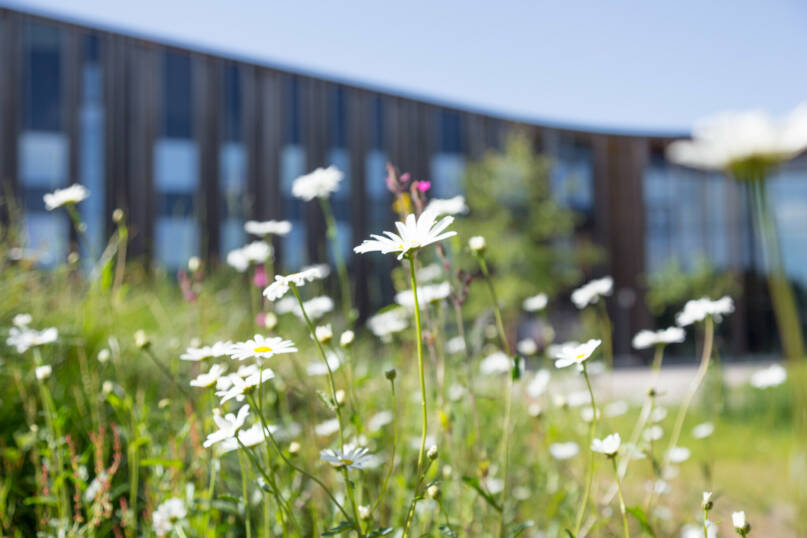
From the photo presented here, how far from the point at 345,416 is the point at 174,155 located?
12.7 meters

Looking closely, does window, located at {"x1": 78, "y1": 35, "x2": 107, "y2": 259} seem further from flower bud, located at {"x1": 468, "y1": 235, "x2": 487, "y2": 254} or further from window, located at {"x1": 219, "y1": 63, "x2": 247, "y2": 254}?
flower bud, located at {"x1": 468, "y1": 235, "x2": 487, "y2": 254}

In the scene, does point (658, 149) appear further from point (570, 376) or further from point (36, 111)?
point (570, 376)

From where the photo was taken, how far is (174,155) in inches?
531

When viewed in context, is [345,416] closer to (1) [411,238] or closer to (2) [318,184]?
(2) [318,184]

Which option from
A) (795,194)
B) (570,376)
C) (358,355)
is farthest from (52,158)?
(795,194)

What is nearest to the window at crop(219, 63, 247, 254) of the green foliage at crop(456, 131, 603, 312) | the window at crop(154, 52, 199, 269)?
the window at crop(154, 52, 199, 269)

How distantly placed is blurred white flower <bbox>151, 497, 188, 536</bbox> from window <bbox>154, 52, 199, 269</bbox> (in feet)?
40.1

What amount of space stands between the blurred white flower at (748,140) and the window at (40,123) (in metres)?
13.2

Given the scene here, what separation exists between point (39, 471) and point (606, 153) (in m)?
19.2

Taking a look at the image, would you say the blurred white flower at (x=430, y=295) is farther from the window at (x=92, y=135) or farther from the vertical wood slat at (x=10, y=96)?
the vertical wood slat at (x=10, y=96)

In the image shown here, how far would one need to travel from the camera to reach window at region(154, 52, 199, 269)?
1312cm

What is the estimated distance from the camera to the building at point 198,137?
12.6m

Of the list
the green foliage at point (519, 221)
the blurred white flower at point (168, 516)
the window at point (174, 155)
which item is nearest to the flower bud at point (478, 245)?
the blurred white flower at point (168, 516)

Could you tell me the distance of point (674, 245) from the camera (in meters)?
19.8
